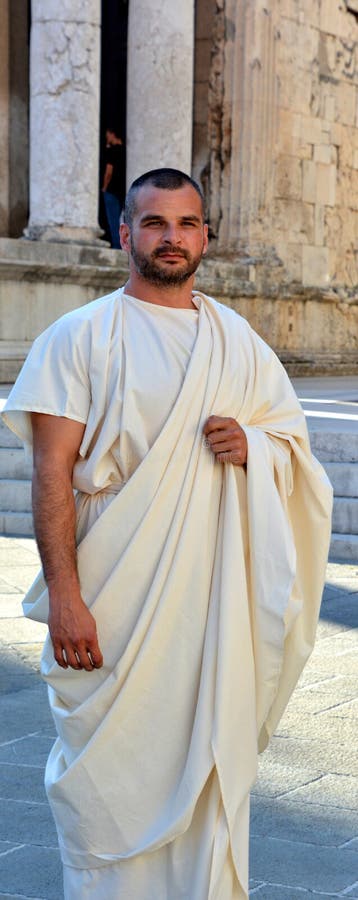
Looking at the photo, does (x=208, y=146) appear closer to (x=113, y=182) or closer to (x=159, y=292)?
(x=113, y=182)

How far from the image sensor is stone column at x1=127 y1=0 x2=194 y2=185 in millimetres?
14438

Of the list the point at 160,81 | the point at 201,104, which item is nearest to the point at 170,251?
the point at 160,81

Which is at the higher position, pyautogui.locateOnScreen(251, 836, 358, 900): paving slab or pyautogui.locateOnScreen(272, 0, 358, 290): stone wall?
pyautogui.locateOnScreen(272, 0, 358, 290): stone wall

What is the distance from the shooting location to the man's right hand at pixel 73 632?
283 centimetres

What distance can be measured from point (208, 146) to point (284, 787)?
1327 cm

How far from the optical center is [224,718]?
9.21 feet

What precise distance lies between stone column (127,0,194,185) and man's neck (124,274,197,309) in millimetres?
11640

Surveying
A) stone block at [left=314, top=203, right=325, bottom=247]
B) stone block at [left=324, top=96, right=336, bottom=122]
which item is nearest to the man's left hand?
stone block at [left=314, top=203, right=325, bottom=247]

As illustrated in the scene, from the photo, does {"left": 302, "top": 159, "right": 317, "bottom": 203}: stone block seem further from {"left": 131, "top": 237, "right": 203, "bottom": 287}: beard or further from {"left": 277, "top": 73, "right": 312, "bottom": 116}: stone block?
{"left": 131, "top": 237, "right": 203, "bottom": 287}: beard

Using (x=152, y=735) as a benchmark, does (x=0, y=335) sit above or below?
below

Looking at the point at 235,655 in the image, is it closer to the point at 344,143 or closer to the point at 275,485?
the point at 275,485

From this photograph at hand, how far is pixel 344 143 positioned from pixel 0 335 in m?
7.24

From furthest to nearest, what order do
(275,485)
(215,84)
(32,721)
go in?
(215,84) → (32,721) → (275,485)

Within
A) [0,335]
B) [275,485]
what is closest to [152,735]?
[275,485]
